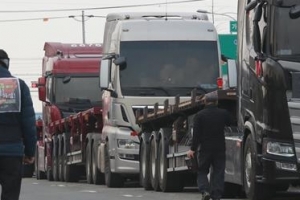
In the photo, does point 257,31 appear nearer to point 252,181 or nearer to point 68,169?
point 252,181

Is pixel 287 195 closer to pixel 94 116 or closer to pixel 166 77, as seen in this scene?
pixel 166 77

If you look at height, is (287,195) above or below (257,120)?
below

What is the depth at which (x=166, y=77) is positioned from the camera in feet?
78.1

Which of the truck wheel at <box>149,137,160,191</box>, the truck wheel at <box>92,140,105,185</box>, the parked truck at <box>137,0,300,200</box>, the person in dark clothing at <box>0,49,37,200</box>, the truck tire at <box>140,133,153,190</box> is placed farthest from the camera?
the truck wheel at <box>92,140,105,185</box>

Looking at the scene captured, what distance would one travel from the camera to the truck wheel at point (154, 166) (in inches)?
886

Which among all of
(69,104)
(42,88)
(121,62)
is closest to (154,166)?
(121,62)

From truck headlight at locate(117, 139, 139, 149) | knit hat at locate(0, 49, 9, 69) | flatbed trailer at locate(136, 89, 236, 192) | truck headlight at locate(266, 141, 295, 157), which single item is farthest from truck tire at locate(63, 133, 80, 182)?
knit hat at locate(0, 49, 9, 69)

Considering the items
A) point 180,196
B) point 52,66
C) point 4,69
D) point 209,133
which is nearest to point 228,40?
point 52,66

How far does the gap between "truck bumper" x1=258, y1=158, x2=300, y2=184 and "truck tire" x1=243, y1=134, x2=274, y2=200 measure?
0.48 meters

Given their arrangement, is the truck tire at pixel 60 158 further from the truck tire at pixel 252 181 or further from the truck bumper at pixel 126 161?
the truck tire at pixel 252 181

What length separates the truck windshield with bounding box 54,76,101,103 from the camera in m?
31.1

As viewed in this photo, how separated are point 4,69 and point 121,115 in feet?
44.3

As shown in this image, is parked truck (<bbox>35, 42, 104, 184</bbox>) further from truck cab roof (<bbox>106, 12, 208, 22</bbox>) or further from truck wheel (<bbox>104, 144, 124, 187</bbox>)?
truck cab roof (<bbox>106, 12, 208, 22</bbox>)

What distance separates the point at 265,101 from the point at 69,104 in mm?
17069
